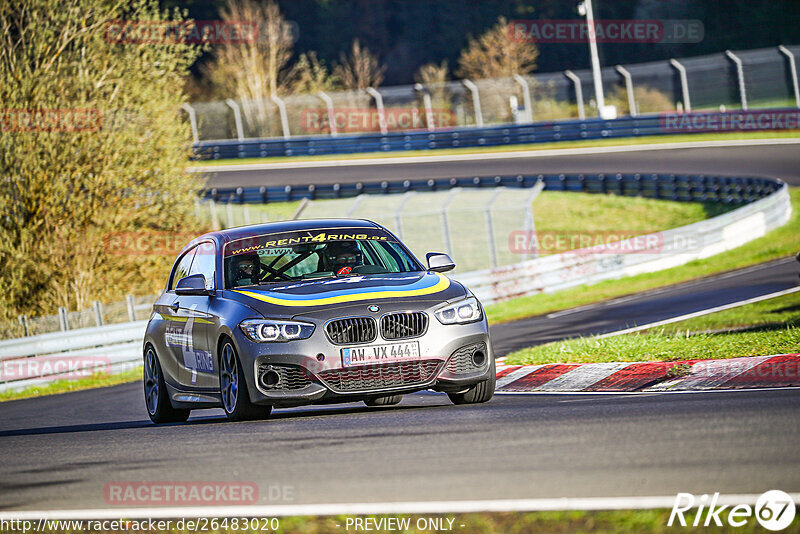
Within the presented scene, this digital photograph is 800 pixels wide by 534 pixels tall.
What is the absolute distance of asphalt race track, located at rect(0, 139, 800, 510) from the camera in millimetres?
5723

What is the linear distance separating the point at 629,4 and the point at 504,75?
1403 cm

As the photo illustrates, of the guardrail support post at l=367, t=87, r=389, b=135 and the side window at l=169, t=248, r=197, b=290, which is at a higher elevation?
the guardrail support post at l=367, t=87, r=389, b=135

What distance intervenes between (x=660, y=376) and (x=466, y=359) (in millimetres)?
1937

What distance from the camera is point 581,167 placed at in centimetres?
4241

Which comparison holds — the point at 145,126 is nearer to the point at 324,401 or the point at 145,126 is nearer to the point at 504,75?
the point at 324,401

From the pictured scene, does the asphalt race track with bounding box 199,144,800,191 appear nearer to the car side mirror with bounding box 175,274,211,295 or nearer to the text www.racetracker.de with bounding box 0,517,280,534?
the car side mirror with bounding box 175,274,211,295

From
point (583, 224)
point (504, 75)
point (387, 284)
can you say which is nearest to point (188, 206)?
point (583, 224)

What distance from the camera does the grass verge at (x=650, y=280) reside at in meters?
23.7

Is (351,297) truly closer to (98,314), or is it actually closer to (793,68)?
(98,314)

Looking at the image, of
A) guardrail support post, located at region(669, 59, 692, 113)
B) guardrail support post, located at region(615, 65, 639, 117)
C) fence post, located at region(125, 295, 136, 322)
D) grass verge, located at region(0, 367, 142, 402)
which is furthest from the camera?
guardrail support post, located at region(615, 65, 639, 117)

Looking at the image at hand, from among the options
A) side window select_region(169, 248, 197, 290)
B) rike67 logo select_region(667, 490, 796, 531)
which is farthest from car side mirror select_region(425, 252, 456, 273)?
rike67 logo select_region(667, 490, 796, 531)

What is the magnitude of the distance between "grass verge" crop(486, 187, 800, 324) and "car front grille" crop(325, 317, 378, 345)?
13925 millimetres

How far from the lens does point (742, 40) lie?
74.1 m

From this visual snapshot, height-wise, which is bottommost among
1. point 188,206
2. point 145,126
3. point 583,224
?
point 583,224
